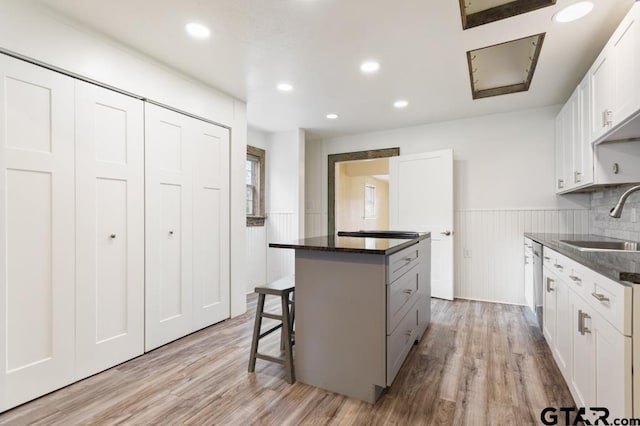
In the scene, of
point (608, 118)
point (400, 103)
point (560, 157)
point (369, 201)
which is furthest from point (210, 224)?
point (369, 201)

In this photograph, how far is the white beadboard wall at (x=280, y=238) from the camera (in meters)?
4.82

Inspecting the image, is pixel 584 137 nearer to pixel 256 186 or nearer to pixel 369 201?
pixel 256 186

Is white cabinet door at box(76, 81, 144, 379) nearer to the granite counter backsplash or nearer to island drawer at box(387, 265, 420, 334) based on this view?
island drawer at box(387, 265, 420, 334)

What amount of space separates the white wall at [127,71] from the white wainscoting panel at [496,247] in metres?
2.89

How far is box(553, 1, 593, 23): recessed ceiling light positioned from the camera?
1.91 m

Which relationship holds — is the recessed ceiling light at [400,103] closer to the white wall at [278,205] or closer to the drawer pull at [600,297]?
the white wall at [278,205]

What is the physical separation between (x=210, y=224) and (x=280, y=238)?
6.11ft

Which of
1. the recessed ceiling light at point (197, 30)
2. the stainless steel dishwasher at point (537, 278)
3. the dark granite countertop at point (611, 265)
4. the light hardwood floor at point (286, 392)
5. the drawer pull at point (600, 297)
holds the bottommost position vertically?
the light hardwood floor at point (286, 392)

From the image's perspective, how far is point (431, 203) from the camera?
4195 mm

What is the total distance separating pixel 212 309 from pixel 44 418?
150 centimetres

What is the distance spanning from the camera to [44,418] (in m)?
1.73

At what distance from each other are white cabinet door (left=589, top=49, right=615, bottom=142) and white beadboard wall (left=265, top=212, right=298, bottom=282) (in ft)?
11.5

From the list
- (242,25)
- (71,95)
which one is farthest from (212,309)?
(242,25)

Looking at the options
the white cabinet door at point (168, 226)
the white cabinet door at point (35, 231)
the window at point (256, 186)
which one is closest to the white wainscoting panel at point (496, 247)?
the window at point (256, 186)
